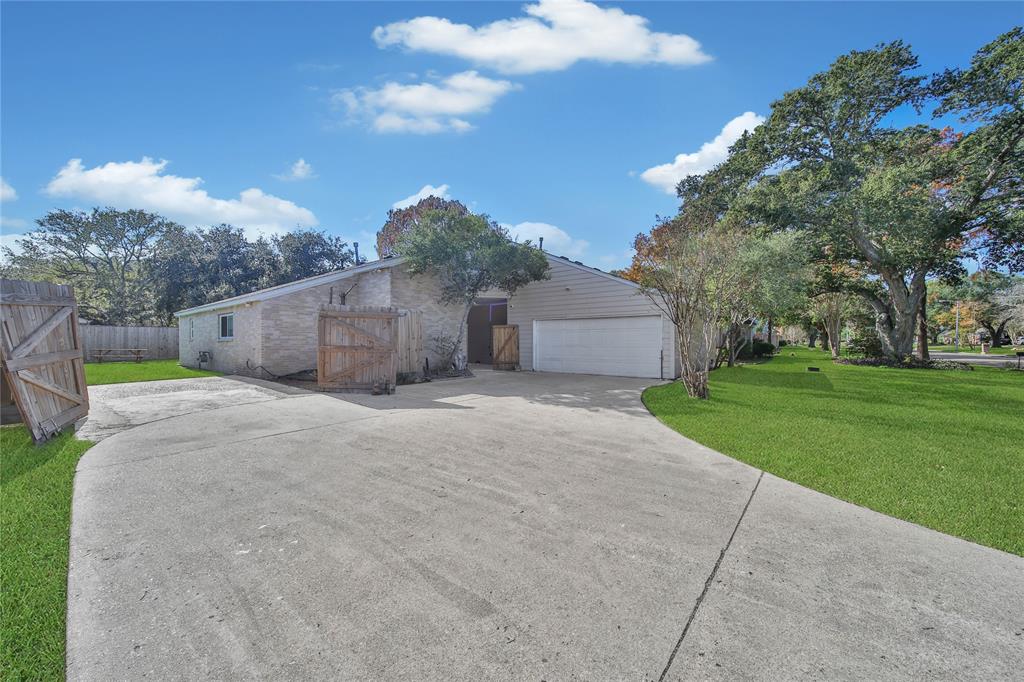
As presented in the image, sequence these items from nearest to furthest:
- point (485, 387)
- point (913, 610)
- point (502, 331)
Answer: point (913, 610) < point (485, 387) < point (502, 331)

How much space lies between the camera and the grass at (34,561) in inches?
70.8

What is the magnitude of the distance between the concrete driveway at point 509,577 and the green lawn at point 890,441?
1.47 ft

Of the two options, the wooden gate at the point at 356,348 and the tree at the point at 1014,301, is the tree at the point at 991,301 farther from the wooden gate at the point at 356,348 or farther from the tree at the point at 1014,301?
the wooden gate at the point at 356,348

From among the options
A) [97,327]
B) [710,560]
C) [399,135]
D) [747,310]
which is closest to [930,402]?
[747,310]

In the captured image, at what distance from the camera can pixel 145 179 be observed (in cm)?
1212

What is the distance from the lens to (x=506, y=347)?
16.5 meters

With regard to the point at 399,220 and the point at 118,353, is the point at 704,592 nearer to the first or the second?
the point at 118,353

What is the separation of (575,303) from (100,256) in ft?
115

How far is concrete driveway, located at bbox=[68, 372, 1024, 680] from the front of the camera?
70.7 inches

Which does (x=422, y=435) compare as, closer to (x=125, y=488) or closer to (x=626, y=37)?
(x=125, y=488)

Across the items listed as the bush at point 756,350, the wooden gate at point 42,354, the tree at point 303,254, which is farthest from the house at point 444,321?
the bush at point 756,350

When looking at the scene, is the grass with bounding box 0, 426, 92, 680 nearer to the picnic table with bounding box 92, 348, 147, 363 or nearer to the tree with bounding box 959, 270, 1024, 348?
the picnic table with bounding box 92, 348, 147, 363

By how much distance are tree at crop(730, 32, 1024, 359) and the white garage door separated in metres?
8.78

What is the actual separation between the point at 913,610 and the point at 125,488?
5793 millimetres
